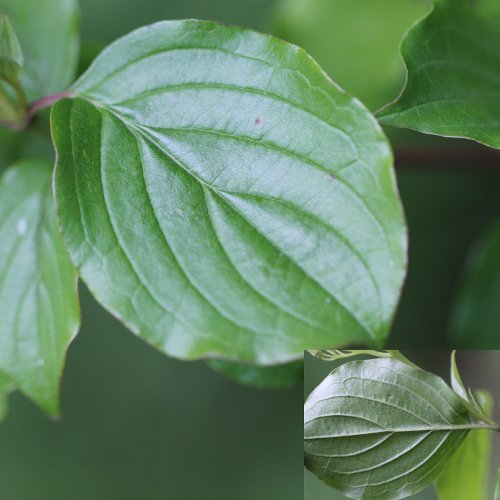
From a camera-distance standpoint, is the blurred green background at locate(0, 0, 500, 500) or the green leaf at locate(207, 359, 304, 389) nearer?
the green leaf at locate(207, 359, 304, 389)

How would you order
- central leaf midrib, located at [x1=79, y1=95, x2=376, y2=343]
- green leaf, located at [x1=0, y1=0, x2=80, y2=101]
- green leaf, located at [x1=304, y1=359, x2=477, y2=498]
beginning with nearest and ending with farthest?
central leaf midrib, located at [x1=79, y1=95, x2=376, y2=343] → green leaf, located at [x1=304, y1=359, x2=477, y2=498] → green leaf, located at [x1=0, y1=0, x2=80, y2=101]

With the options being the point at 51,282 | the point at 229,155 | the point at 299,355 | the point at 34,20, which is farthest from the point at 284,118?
the point at 34,20

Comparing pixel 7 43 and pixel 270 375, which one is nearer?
pixel 7 43

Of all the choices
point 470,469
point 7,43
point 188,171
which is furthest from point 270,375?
point 7,43

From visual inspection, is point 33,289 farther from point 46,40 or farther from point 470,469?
point 470,469

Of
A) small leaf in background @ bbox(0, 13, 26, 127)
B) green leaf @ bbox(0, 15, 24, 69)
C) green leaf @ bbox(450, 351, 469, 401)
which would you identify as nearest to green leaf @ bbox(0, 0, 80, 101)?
small leaf in background @ bbox(0, 13, 26, 127)

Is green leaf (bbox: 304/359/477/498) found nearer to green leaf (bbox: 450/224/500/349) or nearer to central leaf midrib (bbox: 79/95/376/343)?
central leaf midrib (bbox: 79/95/376/343)
